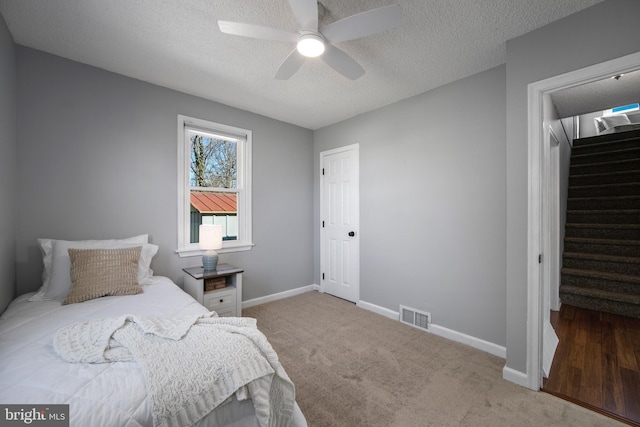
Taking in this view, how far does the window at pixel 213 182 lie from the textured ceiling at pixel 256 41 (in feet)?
1.65

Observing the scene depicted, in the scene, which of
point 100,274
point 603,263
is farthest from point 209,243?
point 603,263

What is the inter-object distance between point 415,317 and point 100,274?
9.95 feet

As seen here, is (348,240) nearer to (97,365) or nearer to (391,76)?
(391,76)

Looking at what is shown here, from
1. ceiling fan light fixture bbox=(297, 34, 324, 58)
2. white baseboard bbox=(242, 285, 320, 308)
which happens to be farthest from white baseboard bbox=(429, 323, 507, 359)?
ceiling fan light fixture bbox=(297, 34, 324, 58)

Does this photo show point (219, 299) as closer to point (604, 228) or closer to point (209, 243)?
point (209, 243)

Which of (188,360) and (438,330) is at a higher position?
(188,360)

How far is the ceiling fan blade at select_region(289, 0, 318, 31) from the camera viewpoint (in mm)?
1410

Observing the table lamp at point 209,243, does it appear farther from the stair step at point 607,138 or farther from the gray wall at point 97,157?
the stair step at point 607,138

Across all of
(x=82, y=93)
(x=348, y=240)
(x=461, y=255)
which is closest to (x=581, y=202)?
(x=461, y=255)

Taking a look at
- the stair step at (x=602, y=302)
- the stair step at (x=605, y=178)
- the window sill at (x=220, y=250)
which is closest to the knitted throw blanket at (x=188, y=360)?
the window sill at (x=220, y=250)

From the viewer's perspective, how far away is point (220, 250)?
3252 millimetres

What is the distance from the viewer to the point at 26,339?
4.26 ft

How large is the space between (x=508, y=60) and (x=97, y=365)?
319 centimetres

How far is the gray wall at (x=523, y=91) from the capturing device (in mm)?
1704
